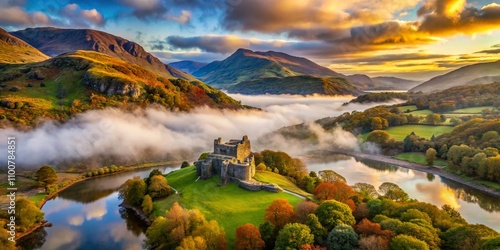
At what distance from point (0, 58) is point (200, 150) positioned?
132230 mm

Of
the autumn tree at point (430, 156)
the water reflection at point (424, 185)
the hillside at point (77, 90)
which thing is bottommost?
the water reflection at point (424, 185)

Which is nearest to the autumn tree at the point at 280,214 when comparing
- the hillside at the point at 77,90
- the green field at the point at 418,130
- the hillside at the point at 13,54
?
the green field at the point at 418,130

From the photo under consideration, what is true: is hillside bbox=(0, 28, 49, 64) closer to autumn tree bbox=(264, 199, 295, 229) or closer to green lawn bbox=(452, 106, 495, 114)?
autumn tree bbox=(264, 199, 295, 229)

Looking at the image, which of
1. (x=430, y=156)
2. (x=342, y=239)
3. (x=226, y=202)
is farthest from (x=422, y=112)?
A: (x=342, y=239)

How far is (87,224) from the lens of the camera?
151 ft

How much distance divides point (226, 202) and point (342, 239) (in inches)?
677

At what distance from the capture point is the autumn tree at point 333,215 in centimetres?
3075

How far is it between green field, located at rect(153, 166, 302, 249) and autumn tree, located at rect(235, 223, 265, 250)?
104 inches

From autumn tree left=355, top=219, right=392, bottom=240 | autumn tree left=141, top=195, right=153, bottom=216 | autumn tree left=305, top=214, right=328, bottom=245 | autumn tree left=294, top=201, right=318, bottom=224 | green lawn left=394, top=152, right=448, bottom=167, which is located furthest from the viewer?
green lawn left=394, top=152, right=448, bottom=167

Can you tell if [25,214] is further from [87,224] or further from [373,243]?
[373,243]

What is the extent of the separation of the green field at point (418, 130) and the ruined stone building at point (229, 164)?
72.1 meters

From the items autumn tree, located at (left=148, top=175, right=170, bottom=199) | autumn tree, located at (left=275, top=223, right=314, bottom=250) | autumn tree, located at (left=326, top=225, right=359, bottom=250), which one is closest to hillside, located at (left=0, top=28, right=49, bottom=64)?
autumn tree, located at (left=148, top=175, right=170, bottom=199)

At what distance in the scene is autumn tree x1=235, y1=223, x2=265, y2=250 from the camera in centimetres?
3030

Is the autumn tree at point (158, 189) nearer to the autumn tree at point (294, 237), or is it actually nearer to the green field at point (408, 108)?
the autumn tree at point (294, 237)
